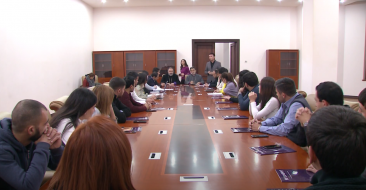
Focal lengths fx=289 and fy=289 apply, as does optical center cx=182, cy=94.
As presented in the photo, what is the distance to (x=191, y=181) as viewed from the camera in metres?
1.62

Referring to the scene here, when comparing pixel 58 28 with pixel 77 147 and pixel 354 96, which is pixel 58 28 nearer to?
pixel 77 147

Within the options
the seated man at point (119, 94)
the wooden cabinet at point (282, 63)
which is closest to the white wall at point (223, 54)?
the wooden cabinet at point (282, 63)

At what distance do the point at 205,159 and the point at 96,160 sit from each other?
118 cm

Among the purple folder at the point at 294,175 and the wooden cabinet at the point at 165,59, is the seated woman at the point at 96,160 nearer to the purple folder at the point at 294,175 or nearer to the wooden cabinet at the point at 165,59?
the purple folder at the point at 294,175

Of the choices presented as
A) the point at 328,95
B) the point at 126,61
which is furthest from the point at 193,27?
the point at 328,95

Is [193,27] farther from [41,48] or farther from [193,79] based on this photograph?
[41,48]

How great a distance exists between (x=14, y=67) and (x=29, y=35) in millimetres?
999

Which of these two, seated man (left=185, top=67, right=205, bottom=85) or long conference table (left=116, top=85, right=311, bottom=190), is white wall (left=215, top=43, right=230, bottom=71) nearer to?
seated man (left=185, top=67, right=205, bottom=85)

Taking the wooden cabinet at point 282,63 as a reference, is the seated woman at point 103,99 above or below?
below

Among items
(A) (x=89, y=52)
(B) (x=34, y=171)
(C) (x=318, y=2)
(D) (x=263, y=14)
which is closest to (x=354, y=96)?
(D) (x=263, y=14)

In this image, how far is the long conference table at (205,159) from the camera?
1577mm

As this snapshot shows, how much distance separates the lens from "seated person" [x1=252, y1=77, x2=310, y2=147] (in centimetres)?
235

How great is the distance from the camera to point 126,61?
10672 mm

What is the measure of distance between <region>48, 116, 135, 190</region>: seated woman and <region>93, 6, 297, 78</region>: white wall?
33.6ft
